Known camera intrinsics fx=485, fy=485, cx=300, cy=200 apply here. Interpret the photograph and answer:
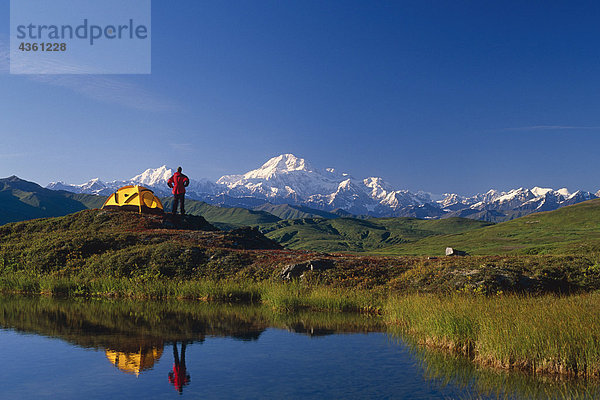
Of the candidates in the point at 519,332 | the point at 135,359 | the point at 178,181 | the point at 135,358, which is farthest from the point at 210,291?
the point at 178,181

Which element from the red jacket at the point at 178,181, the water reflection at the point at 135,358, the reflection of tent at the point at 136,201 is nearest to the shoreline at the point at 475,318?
the water reflection at the point at 135,358

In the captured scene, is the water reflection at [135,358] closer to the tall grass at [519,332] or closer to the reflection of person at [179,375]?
the reflection of person at [179,375]

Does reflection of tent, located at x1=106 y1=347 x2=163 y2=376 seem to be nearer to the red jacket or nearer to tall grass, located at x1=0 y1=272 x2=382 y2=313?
tall grass, located at x1=0 y1=272 x2=382 y2=313

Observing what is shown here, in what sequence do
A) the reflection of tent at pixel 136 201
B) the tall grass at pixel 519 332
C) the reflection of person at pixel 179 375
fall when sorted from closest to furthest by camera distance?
the reflection of person at pixel 179 375, the tall grass at pixel 519 332, the reflection of tent at pixel 136 201

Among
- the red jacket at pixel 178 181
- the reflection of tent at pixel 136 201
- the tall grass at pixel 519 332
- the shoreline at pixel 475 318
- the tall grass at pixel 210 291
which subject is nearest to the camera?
the tall grass at pixel 519 332

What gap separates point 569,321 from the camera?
1500 centimetres

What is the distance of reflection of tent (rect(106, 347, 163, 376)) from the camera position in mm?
15195

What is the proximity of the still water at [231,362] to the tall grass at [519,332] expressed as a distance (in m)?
0.80

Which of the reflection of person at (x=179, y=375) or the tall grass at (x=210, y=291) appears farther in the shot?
the tall grass at (x=210, y=291)

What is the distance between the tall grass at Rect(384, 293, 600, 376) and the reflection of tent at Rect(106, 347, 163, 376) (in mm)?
10062

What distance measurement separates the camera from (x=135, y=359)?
640 inches

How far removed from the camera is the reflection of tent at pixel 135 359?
49.9 ft

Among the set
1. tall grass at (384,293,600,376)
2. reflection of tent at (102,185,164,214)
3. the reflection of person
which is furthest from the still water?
reflection of tent at (102,185,164,214)

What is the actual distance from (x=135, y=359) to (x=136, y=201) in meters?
50.2
